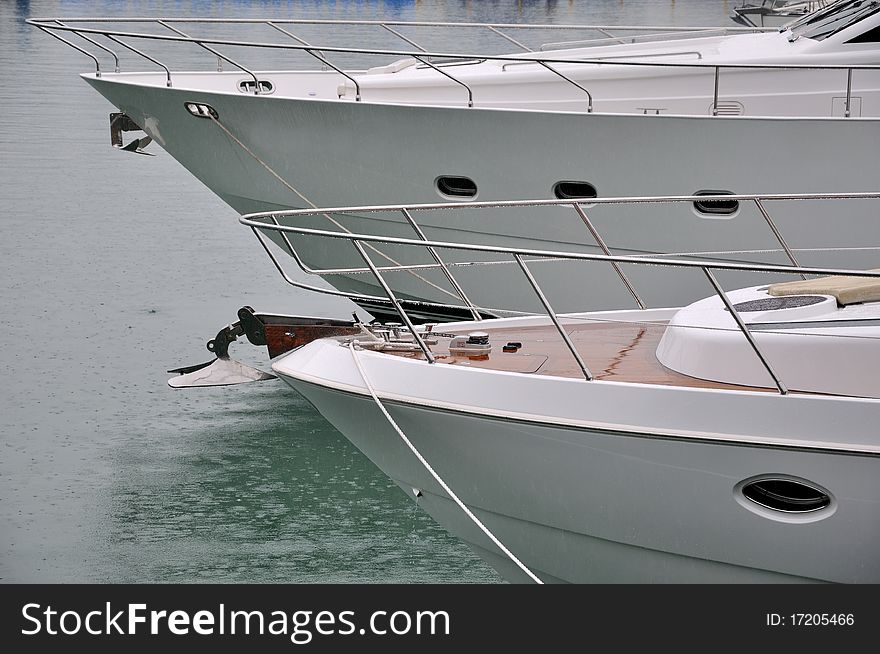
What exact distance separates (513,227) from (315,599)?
11.7 feet

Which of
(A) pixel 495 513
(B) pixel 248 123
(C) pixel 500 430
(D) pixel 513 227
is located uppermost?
(B) pixel 248 123

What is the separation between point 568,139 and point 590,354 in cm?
318

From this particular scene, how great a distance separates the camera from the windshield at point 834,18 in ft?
27.7

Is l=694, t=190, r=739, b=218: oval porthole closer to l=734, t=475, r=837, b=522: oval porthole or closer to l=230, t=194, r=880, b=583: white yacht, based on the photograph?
l=230, t=194, r=880, b=583: white yacht

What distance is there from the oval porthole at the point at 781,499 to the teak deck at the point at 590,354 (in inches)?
14.4

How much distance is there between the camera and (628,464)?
14.8 feet

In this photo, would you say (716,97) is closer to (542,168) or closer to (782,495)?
(542,168)

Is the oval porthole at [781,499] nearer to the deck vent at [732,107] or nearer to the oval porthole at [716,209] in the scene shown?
the oval porthole at [716,209]

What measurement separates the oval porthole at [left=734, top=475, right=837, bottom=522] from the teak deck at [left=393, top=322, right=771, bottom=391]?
0.37 meters

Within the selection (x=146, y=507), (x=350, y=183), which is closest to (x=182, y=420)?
(x=146, y=507)

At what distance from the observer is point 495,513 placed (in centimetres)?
496

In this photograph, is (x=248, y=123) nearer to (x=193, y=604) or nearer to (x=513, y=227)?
(x=513, y=227)

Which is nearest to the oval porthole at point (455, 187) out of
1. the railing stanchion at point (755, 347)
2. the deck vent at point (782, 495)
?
the railing stanchion at point (755, 347)

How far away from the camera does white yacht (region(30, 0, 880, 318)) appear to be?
7.92 meters
